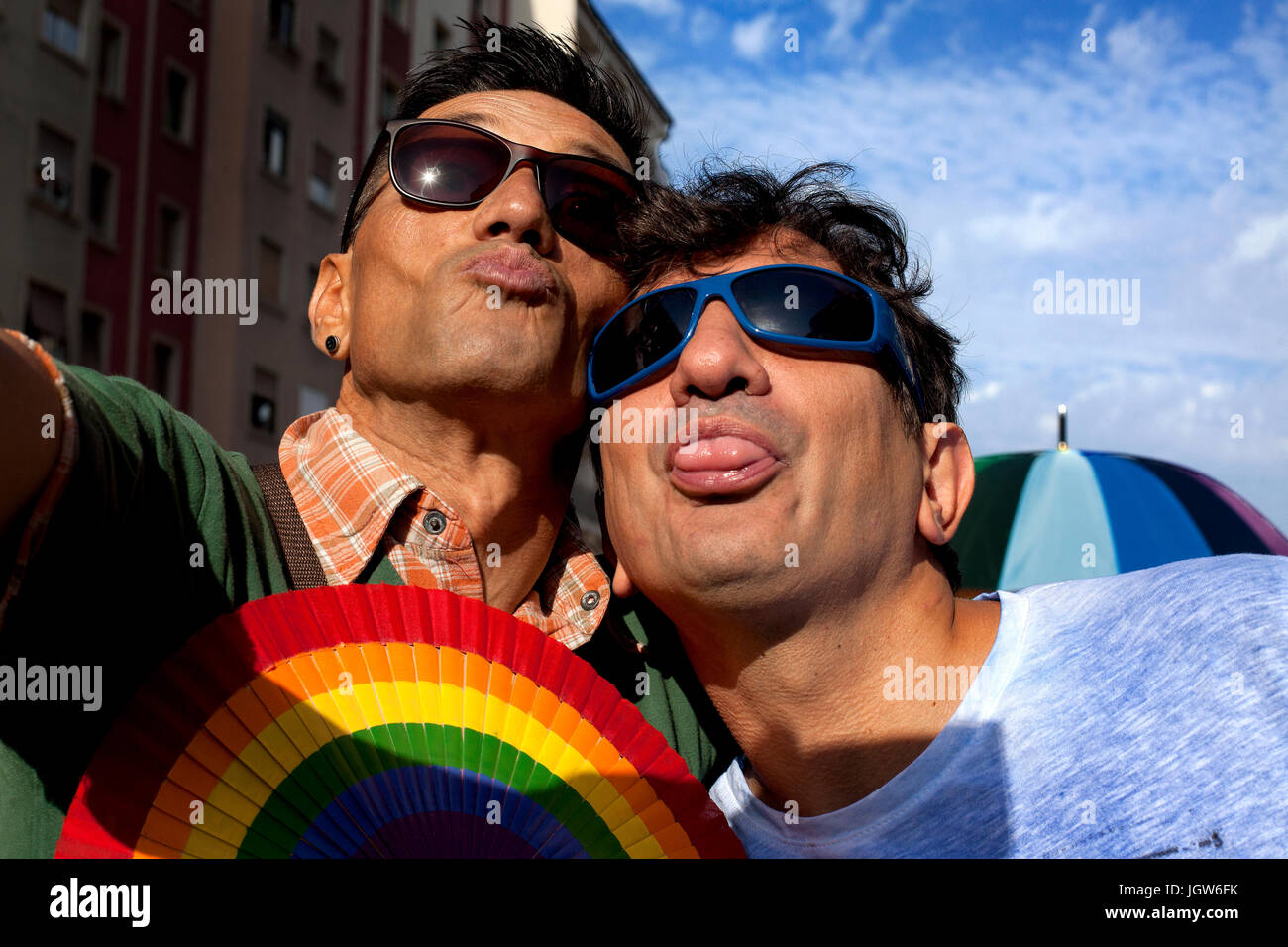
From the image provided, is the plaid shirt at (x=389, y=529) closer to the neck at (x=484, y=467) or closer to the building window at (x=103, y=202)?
the neck at (x=484, y=467)

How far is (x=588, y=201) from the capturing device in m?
2.97

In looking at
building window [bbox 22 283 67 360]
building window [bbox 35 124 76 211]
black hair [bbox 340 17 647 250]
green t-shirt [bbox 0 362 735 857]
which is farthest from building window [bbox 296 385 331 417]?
green t-shirt [bbox 0 362 735 857]

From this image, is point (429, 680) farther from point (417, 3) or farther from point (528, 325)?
point (417, 3)

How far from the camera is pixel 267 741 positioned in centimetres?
201

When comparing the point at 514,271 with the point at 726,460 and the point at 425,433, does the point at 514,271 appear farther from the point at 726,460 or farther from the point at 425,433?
the point at 726,460

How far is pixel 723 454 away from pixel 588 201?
896 mm

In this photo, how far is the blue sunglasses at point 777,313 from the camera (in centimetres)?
259

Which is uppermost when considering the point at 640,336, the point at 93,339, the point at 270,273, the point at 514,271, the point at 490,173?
the point at 270,273

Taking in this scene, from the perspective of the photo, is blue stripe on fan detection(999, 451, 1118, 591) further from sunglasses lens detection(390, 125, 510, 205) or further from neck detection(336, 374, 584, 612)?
sunglasses lens detection(390, 125, 510, 205)

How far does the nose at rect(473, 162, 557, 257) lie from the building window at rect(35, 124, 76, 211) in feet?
59.1

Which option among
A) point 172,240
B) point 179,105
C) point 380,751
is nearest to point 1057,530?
point 380,751

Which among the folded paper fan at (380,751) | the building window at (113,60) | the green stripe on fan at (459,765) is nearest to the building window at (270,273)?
the building window at (113,60)

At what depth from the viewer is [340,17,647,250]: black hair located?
126 inches
